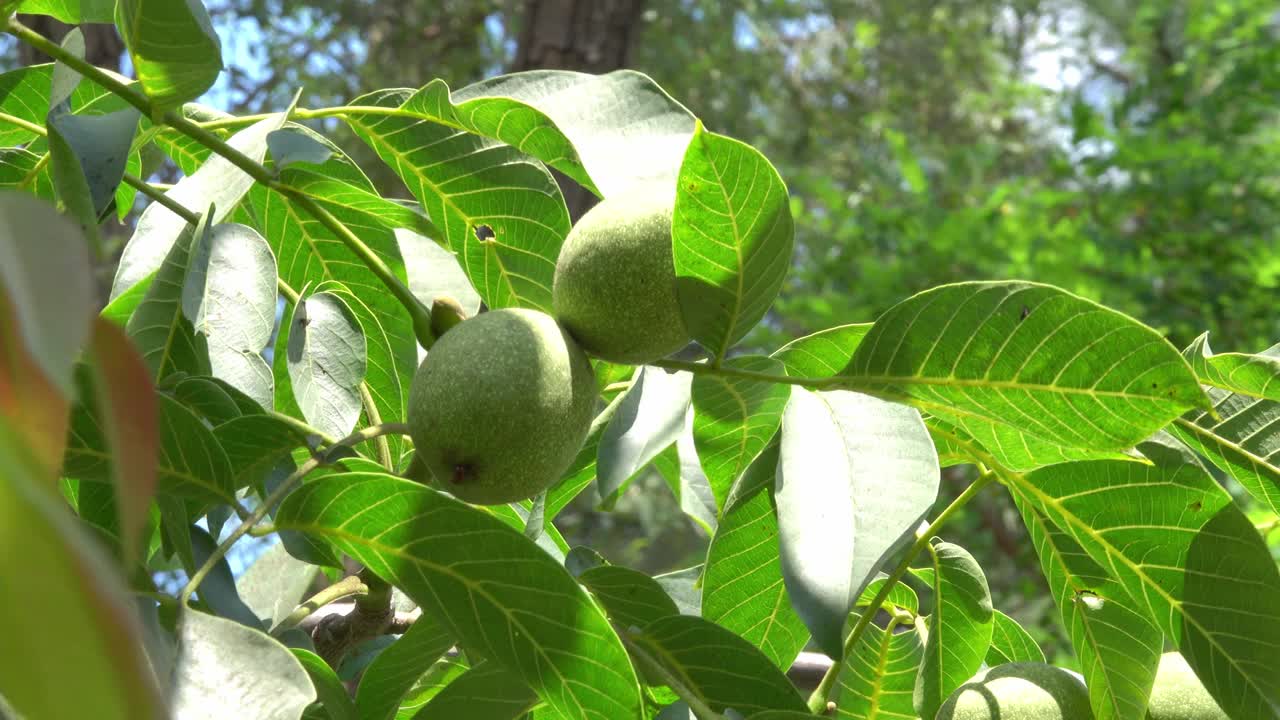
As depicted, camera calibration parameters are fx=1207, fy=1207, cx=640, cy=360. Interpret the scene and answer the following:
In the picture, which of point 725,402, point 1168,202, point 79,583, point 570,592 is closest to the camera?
point 79,583

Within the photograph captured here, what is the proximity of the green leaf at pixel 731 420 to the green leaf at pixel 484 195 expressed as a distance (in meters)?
0.15

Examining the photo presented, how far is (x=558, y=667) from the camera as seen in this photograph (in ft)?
1.98

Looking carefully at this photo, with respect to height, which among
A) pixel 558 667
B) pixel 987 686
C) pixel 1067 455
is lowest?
pixel 987 686

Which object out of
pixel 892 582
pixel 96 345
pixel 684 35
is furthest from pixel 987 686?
pixel 684 35

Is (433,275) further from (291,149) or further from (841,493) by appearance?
(841,493)

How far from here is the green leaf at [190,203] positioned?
2.49ft

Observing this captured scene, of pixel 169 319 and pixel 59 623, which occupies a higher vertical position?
pixel 59 623

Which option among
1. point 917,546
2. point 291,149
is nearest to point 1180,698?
point 917,546

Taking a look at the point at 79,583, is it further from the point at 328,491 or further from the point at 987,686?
the point at 987,686

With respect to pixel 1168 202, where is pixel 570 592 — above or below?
above

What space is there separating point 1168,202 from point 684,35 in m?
2.01

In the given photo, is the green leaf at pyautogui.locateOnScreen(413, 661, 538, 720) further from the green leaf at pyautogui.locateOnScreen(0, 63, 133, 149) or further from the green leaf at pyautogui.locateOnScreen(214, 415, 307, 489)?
the green leaf at pyautogui.locateOnScreen(0, 63, 133, 149)

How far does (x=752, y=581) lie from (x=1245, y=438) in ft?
1.08

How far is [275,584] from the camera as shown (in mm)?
1166
